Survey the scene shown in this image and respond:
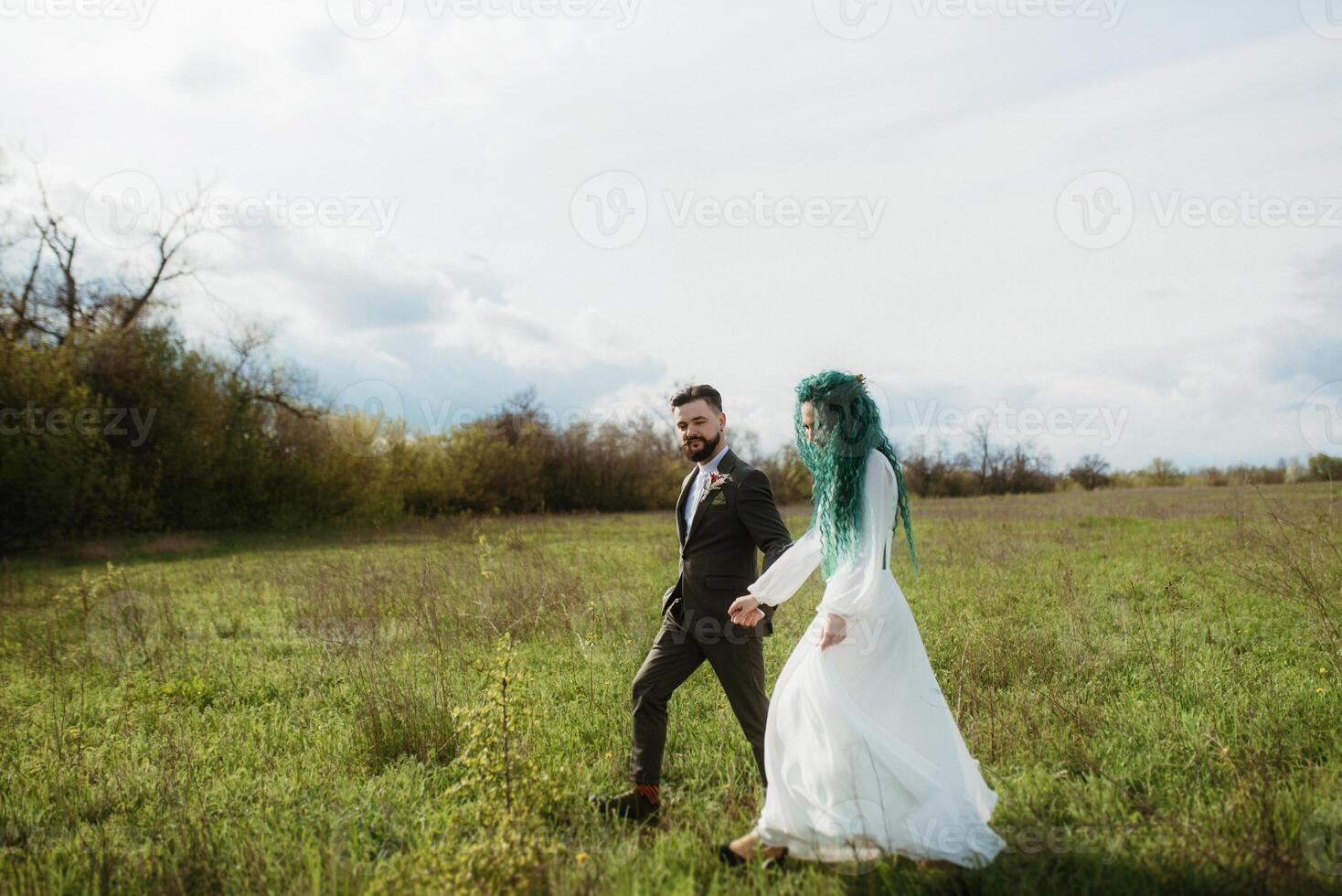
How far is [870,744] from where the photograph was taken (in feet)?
10.6

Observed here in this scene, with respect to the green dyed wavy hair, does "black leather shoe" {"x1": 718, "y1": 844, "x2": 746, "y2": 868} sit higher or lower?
lower

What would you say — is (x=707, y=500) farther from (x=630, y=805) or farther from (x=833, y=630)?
(x=630, y=805)

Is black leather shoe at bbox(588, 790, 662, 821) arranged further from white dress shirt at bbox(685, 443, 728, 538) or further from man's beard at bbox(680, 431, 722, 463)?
man's beard at bbox(680, 431, 722, 463)

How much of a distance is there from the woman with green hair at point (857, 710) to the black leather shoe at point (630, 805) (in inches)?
28.6

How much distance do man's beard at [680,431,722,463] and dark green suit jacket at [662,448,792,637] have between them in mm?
79

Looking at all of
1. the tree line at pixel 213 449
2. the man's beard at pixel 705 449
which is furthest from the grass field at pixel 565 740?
the tree line at pixel 213 449

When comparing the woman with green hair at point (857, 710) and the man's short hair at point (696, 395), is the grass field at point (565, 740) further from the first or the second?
the man's short hair at point (696, 395)

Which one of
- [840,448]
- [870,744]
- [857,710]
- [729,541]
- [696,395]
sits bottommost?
[870,744]

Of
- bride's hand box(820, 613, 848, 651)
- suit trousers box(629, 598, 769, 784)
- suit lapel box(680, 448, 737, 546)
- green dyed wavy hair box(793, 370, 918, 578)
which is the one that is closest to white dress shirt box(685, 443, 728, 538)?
suit lapel box(680, 448, 737, 546)

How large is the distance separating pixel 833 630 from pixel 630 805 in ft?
5.21

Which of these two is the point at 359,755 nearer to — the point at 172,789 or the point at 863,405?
the point at 172,789

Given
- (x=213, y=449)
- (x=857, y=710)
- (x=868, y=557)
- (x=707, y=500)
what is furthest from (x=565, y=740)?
A: (x=213, y=449)

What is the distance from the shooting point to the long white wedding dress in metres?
3.17

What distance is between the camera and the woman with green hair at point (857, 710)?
3176 millimetres
